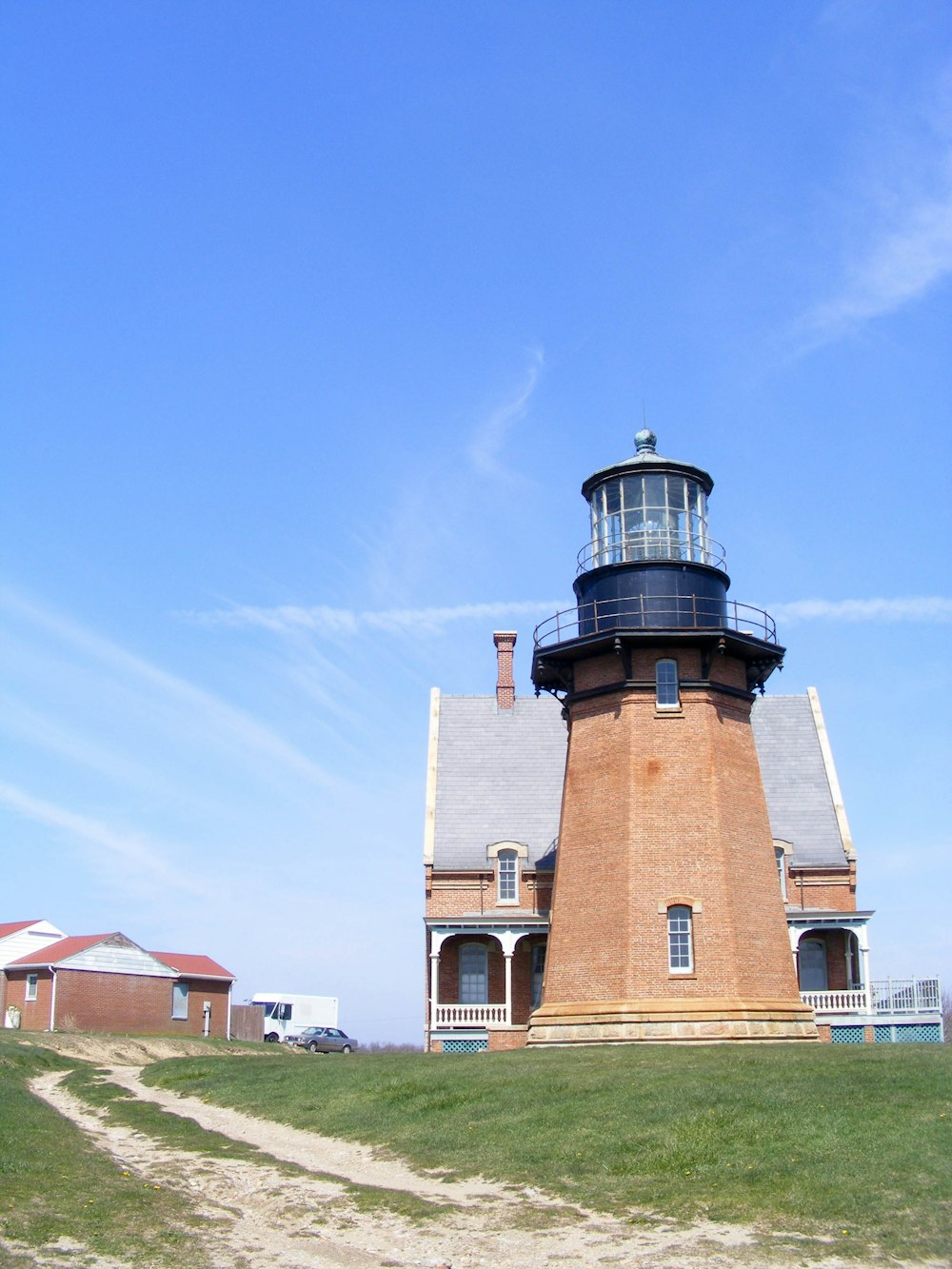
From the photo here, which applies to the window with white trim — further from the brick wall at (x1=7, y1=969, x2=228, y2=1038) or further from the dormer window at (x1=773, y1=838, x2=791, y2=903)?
the brick wall at (x1=7, y1=969, x2=228, y2=1038)

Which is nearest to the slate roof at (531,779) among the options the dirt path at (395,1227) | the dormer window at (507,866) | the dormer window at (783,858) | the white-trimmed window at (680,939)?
the dormer window at (507,866)

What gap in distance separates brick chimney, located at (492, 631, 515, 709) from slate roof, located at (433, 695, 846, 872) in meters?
0.30

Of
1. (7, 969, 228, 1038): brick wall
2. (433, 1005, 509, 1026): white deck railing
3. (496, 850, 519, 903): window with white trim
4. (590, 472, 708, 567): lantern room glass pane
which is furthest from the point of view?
(7, 969, 228, 1038): brick wall

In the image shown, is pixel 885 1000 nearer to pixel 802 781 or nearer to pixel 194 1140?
pixel 802 781

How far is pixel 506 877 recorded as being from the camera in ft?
117

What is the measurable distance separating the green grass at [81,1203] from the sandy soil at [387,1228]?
26 cm

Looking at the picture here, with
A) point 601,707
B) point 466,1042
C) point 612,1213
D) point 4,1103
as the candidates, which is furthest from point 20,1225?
point 466,1042

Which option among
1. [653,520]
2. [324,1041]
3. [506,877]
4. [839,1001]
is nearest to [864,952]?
[839,1001]

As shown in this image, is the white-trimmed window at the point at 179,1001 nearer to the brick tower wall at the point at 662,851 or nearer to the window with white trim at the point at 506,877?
the window with white trim at the point at 506,877

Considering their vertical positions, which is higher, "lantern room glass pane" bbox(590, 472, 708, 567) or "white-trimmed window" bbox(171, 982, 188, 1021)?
"lantern room glass pane" bbox(590, 472, 708, 567)

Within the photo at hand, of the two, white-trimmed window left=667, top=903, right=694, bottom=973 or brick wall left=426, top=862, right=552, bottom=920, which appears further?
brick wall left=426, top=862, right=552, bottom=920

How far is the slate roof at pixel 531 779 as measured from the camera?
3625cm

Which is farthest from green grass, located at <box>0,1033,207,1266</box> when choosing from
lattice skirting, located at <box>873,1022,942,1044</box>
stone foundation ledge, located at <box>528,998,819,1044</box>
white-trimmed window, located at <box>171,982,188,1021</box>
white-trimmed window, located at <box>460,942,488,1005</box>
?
white-trimmed window, located at <box>171,982,188,1021</box>

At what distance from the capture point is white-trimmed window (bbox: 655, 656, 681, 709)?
26.1 metres
